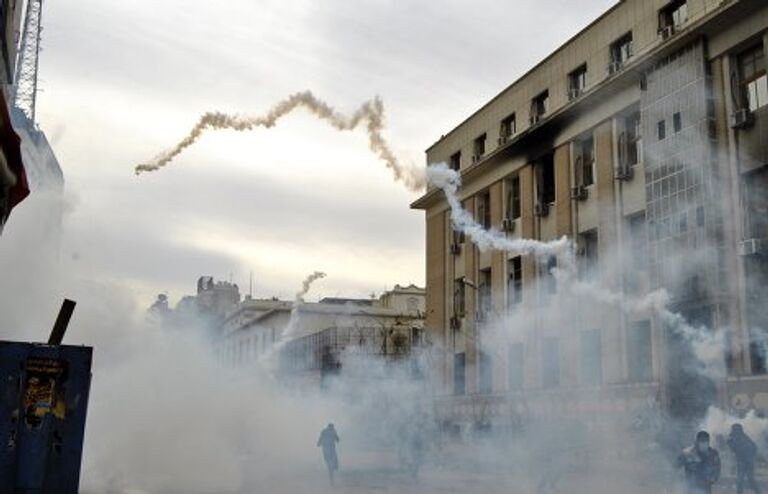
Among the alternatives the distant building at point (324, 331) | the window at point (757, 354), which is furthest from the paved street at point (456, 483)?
the distant building at point (324, 331)

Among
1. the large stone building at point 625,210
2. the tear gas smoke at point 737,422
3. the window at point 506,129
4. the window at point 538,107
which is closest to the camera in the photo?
the tear gas smoke at point 737,422

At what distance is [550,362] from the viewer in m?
28.0

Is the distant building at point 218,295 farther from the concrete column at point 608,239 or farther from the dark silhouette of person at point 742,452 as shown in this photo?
the dark silhouette of person at point 742,452

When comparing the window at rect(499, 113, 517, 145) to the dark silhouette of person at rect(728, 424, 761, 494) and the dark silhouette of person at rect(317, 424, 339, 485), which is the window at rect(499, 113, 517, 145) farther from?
the dark silhouette of person at rect(728, 424, 761, 494)

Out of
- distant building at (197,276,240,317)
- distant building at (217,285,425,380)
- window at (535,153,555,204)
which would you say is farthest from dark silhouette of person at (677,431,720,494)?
distant building at (197,276,240,317)

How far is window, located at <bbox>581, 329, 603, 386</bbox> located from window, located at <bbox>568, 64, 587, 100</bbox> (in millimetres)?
7854

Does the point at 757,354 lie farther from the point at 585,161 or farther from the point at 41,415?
the point at 41,415

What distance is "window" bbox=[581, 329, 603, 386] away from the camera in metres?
25.0

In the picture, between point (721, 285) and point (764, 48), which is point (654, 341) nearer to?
point (721, 285)

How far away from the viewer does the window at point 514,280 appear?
3036cm

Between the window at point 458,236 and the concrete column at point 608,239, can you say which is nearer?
the concrete column at point 608,239

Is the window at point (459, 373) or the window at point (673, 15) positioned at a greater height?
the window at point (673, 15)

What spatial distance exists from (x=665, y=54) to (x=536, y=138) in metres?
7.68

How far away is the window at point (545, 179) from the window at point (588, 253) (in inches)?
113
